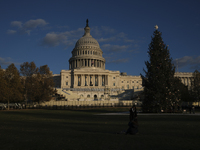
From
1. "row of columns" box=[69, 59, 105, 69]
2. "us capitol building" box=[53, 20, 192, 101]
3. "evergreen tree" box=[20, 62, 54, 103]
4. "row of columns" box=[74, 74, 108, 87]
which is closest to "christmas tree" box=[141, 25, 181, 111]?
"evergreen tree" box=[20, 62, 54, 103]

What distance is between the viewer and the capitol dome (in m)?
154

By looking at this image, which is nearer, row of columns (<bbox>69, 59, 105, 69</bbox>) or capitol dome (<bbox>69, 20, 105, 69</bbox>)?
row of columns (<bbox>69, 59, 105, 69</bbox>)

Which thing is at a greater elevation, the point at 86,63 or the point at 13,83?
the point at 86,63

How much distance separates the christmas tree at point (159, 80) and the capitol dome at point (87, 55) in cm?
10932

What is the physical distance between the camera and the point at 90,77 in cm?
14000

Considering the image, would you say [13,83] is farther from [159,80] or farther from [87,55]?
[87,55]

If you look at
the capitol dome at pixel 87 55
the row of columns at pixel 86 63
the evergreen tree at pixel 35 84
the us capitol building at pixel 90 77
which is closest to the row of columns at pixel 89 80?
the us capitol building at pixel 90 77

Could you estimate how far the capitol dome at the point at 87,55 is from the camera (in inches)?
6043

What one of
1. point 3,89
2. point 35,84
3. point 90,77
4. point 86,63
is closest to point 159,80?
point 3,89

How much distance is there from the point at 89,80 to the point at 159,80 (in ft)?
337

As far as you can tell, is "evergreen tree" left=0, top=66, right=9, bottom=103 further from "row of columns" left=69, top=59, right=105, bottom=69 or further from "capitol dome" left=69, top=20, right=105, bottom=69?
"row of columns" left=69, top=59, right=105, bottom=69

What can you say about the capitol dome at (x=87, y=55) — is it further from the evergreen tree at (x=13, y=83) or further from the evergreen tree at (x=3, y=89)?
the evergreen tree at (x=3, y=89)

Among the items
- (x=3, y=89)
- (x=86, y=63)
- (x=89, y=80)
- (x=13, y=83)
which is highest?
(x=86, y=63)

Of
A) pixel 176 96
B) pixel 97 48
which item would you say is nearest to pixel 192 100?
pixel 176 96
